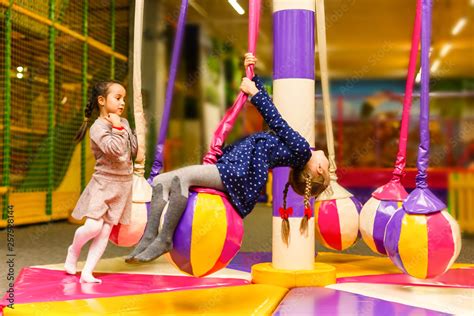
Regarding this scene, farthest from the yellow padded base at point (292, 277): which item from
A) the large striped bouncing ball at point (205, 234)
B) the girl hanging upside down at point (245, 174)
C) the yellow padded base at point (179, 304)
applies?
the large striped bouncing ball at point (205, 234)

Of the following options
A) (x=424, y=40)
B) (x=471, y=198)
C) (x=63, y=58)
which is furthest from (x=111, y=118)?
(x=63, y=58)

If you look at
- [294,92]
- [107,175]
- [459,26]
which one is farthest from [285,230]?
[459,26]

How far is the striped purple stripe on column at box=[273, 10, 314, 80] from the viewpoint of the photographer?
2.30m

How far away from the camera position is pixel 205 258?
5.45 feet

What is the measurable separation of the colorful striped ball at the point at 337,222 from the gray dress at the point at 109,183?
889 millimetres

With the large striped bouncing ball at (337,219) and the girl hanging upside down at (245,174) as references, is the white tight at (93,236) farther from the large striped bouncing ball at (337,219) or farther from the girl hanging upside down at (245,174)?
the large striped bouncing ball at (337,219)

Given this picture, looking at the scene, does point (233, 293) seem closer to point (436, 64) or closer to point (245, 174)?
point (245, 174)

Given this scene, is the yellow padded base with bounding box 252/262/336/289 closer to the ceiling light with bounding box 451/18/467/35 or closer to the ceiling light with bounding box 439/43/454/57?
the ceiling light with bounding box 451/18/467/35

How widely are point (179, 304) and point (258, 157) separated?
57 cm

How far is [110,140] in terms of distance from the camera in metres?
2.24

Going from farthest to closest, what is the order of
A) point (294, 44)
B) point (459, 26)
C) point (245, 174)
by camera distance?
1. point (459, 26)
2. point (294, 44)
3. point (245, 174)

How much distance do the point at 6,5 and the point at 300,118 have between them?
3365 mm

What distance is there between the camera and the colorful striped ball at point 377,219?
2.45 metres

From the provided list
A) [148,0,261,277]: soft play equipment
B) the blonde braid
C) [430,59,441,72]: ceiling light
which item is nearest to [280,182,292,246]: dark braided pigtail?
the blonde braid
